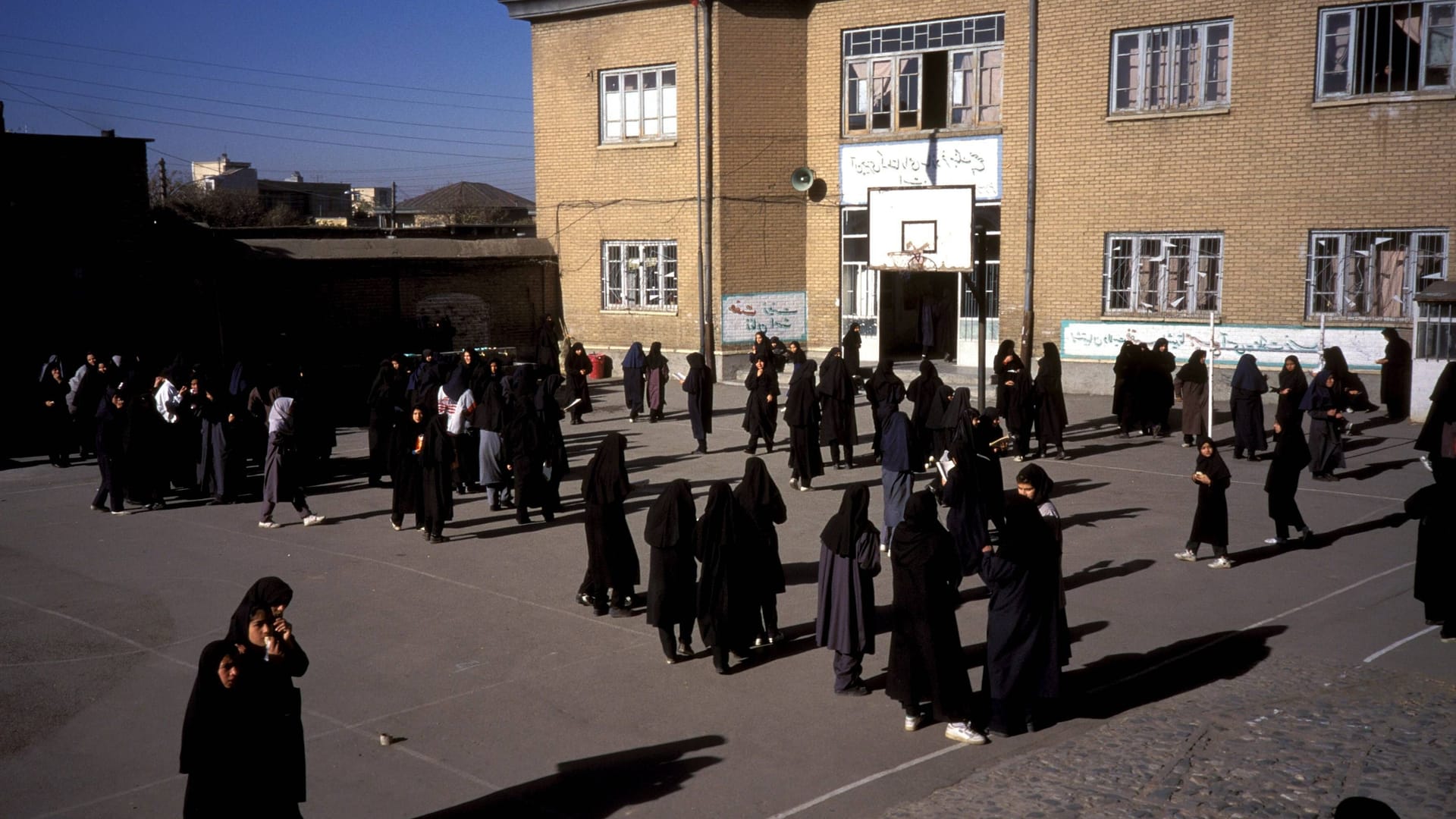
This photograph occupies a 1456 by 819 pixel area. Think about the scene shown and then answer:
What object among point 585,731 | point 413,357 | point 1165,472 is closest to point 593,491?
point 585,731

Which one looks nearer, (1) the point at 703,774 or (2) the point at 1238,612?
(1) the point at 703,774

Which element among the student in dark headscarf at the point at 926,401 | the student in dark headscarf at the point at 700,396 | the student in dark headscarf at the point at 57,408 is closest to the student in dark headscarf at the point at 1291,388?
the student in dark headscarf at the point at 926,401

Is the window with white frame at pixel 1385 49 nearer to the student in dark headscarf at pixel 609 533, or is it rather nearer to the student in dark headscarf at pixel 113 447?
the student in dark headscarf at pixel 609 533

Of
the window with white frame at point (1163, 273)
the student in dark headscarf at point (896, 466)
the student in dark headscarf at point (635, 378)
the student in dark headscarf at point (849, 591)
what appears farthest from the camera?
the window with white frame at point (1163, 273)

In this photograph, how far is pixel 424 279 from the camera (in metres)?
28.7

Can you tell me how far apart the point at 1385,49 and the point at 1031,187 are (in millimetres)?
6221

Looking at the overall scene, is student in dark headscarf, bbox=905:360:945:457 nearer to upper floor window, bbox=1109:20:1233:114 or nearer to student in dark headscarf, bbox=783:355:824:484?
student in dark headscarf, bbox=783:355:824:484

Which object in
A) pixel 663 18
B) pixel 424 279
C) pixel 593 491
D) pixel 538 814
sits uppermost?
pixel 663 18

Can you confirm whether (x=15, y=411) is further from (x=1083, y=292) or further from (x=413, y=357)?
(x=1083, y=292)

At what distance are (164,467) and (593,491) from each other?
790 centimetres

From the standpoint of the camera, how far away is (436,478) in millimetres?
13195

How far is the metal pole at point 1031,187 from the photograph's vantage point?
23.5 meters

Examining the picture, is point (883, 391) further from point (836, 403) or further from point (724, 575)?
point (724, 575)

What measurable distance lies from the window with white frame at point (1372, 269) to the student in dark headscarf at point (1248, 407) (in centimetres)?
548
